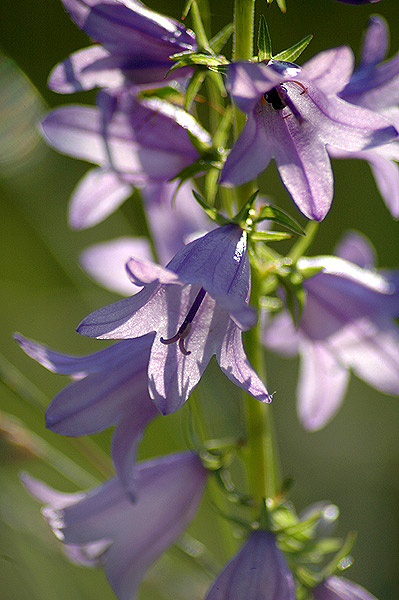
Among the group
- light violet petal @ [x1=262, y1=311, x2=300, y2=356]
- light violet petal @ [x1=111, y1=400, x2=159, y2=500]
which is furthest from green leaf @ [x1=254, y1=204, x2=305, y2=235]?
light violet petal @ [x1=262, y1=311, x2=300, y2=356]

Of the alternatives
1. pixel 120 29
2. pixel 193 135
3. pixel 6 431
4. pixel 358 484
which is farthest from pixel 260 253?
pixel 358 484

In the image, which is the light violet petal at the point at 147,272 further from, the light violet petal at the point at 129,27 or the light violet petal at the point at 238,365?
the light violet petal at the point at 129,27

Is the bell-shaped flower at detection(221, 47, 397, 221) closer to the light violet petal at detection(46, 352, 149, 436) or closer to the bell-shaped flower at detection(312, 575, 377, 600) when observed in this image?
the light violet petal at detection(46, 352, 149, 436)

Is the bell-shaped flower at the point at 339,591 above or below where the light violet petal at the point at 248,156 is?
below

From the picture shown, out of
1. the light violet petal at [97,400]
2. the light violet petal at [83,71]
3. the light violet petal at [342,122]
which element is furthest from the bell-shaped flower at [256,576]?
the light violet petal at [83,71]

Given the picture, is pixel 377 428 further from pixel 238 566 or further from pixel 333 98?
pixel 333 98
